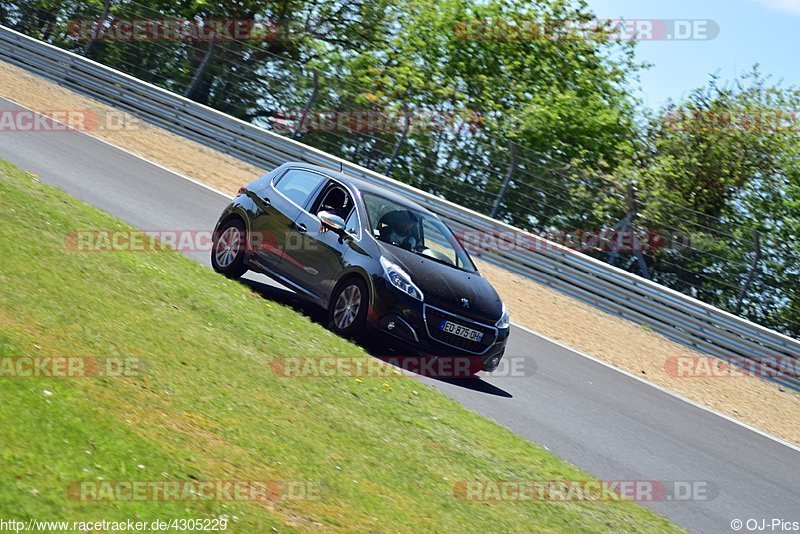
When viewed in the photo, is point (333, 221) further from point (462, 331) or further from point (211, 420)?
point (211, 420)

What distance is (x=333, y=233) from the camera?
1109cm

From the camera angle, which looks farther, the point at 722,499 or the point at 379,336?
the point at 379,336

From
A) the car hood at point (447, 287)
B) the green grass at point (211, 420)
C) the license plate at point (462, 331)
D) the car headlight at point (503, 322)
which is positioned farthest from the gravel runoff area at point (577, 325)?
the green grass at point (211, 420)

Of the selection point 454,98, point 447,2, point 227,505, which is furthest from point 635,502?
point 447,2

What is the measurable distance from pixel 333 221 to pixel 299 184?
3.66 feet

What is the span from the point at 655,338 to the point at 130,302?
37.3 ft

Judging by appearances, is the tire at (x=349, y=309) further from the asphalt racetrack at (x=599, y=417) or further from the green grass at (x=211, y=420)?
the asphalt racetrack at (x=599, y=417)

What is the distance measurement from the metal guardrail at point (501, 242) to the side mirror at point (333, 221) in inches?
339

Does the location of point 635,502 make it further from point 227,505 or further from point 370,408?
point 227,505

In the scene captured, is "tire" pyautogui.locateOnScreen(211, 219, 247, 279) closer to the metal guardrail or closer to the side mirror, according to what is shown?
the side mirror

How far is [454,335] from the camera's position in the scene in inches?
410

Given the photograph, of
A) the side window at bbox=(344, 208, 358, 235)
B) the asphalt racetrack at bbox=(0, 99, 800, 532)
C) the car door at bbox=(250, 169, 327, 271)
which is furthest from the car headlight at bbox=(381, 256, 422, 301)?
the car door at bbox=(250, 169, 327, 271)

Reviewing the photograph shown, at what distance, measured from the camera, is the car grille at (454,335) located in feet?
33.8

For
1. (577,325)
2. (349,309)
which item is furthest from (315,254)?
(577,325)
